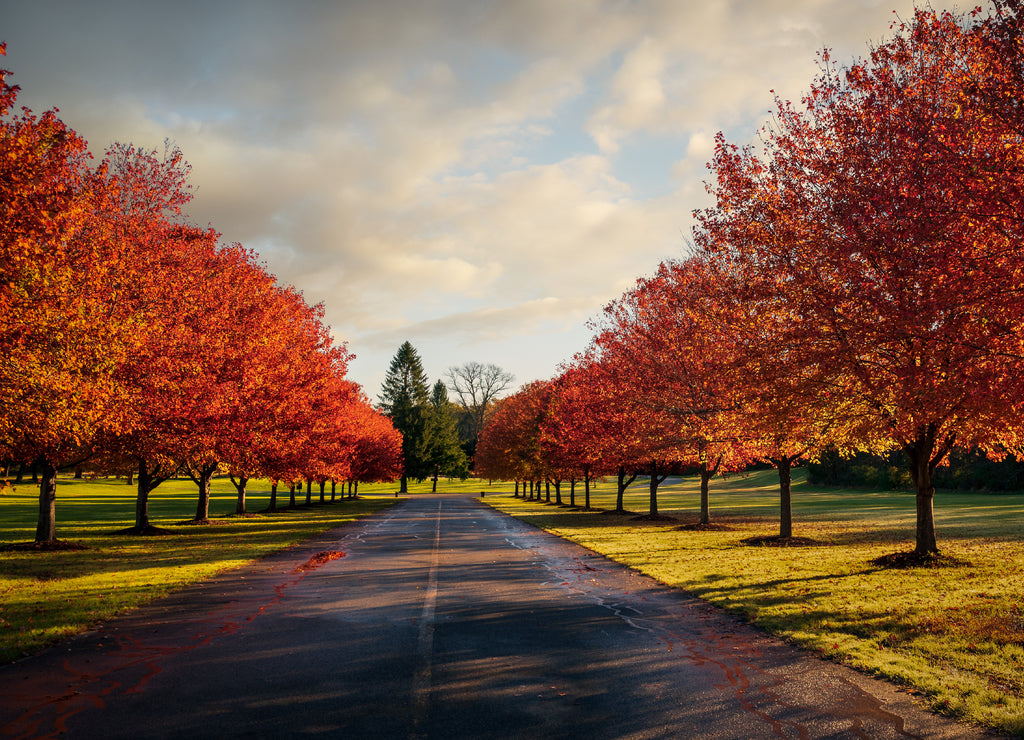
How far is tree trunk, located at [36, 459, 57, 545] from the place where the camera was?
1984 centimetres

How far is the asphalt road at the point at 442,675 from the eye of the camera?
5445 mm

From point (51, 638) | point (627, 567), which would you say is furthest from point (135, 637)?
point (627, 567)

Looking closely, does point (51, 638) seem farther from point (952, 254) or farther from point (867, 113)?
point (867, 113)

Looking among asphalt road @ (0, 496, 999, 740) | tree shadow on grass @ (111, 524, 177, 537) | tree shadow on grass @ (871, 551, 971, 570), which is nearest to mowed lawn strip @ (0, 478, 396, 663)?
tree shadow on grass @ (111, 524, 177, 537)

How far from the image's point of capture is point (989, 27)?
822 centimetres

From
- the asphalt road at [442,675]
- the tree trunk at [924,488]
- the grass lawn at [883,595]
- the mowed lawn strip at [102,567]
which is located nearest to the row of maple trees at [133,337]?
the mowed lawn strip at [102,567]

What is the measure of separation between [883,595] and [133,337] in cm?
1687

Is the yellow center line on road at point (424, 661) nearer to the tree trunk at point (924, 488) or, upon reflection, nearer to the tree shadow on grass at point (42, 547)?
the tree trunk at point (924, 488)

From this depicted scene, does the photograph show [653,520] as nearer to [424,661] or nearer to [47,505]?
[47,505]

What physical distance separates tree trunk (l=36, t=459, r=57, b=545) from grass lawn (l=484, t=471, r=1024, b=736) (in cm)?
1665

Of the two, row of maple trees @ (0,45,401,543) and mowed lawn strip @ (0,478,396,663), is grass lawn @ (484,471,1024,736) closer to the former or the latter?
mowed lawn strip @ (0,478,396,663)

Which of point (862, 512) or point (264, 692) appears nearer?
point (264, 692)

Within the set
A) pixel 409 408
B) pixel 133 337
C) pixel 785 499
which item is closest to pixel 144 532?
pixel 133 337

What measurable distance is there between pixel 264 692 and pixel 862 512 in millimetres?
36799
